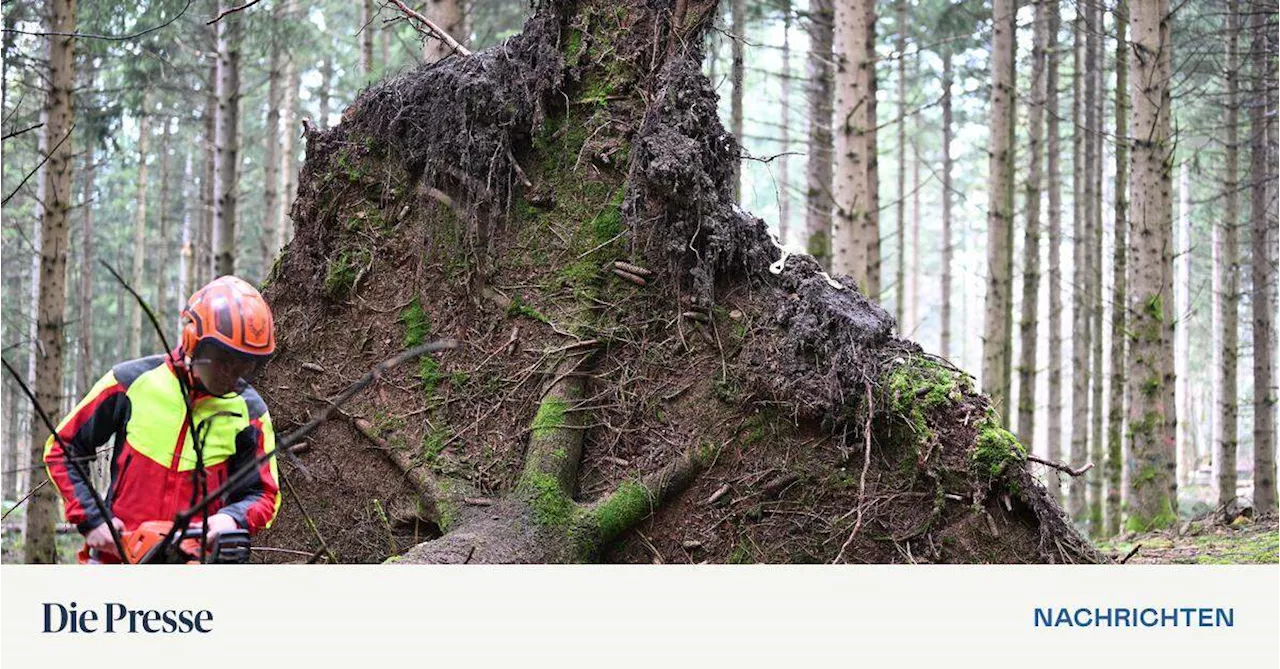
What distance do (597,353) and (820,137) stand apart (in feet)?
36.4

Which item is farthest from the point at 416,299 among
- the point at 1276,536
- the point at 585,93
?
the point at 1276,536

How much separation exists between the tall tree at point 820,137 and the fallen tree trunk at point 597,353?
20.6 ft

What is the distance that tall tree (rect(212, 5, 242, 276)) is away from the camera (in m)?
13.3

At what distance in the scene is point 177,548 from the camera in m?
3.53

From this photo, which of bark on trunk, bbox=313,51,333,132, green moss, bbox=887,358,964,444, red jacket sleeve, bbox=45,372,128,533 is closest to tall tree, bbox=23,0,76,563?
red jacket sleeve, bbox=45,372,128,533

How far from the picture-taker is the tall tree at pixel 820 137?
1367cm

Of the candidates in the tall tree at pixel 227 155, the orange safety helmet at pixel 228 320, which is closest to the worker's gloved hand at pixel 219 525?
the orange safety helmet at pixel 228 320

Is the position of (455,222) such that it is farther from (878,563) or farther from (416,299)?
(878,563)

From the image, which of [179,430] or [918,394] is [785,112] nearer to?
[918,394]

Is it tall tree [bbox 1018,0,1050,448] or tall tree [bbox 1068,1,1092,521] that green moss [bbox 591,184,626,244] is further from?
tall tree [bbox 1068,1,1092,521]

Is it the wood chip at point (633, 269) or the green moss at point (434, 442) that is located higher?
the wood chip at point (633, 269)

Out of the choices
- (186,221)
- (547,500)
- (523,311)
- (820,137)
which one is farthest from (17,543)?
(186,221)

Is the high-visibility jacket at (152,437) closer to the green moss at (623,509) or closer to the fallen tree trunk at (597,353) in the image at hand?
the fallen tree trunk at (597,353)

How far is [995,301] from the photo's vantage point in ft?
45.0
